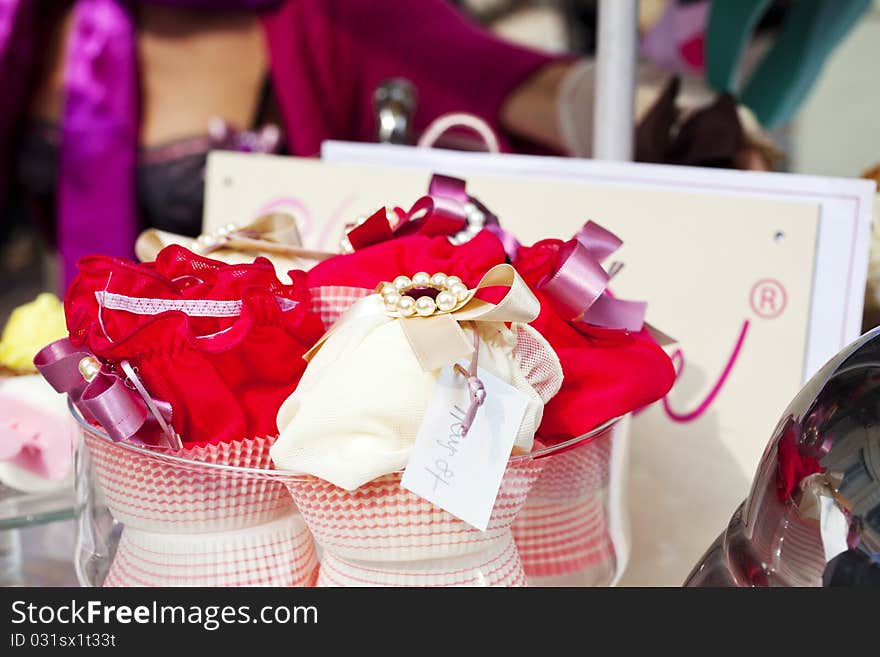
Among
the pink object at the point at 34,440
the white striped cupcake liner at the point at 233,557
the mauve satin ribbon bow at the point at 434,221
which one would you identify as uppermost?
the mauve satin ribbon bow at the point at 434,221

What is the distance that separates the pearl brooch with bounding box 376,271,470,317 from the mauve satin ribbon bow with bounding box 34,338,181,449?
90mm

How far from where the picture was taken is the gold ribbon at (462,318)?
30 cm

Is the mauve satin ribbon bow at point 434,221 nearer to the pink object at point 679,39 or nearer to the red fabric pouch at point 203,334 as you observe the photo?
the red fabric pouch at point 203,334

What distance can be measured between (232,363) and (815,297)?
0.32 metres

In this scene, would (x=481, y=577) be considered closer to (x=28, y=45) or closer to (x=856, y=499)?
(x=856, y=499)

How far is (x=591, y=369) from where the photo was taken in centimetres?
35

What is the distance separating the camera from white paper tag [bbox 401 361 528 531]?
31 cm

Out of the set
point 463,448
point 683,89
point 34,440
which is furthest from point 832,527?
point 683,89

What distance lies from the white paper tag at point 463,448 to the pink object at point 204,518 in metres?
0.06

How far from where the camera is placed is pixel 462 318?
311 mm

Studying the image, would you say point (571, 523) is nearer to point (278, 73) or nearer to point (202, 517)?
point (202, 517)

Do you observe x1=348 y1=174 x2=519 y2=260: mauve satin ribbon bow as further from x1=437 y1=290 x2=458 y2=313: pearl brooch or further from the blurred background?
the blurred background

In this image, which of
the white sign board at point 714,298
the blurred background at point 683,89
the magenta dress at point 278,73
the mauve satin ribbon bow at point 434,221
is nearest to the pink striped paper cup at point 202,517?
the mauve satin ribbon bow at point 434,221

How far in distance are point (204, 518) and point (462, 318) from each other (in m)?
0.13
